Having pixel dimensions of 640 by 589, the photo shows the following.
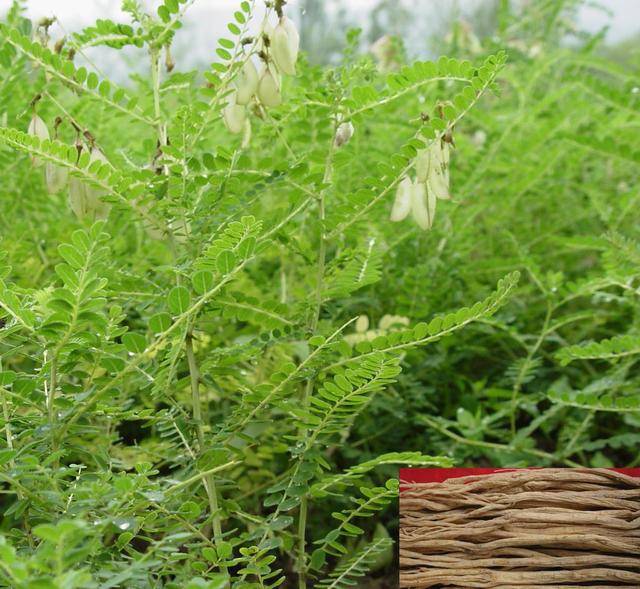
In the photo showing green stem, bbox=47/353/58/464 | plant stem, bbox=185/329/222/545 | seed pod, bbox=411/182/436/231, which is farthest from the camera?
seed pod, bbox=411/182/436/231

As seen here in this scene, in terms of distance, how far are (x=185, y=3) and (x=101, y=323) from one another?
16.1 inches

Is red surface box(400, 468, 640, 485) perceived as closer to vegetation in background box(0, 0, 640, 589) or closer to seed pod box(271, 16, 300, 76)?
vegetation in background box(0, 0, 640, 589)

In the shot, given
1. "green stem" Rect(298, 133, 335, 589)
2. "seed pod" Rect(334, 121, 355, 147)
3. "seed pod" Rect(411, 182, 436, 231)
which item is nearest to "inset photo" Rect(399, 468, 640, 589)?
"green stem" Rect(298, 133, 335, 589)

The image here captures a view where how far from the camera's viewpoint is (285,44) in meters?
0.97

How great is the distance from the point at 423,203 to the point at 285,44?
236 mm

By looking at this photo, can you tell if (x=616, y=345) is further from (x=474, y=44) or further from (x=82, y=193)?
(x=474, y=44)

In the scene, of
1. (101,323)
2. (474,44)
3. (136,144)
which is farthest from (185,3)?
(474,44)

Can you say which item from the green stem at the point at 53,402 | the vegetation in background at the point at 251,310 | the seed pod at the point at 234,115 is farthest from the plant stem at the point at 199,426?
the seed pod at the point at 234,115

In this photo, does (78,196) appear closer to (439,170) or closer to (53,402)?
(53,402)

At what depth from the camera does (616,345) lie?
3.95ft

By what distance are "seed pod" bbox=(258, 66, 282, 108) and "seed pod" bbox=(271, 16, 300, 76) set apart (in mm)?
15

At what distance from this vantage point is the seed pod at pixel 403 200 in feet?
3.45

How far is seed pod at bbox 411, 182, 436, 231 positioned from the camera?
104 cm

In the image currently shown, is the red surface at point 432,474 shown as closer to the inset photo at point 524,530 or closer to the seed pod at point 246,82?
the inset photo at point 524,530
